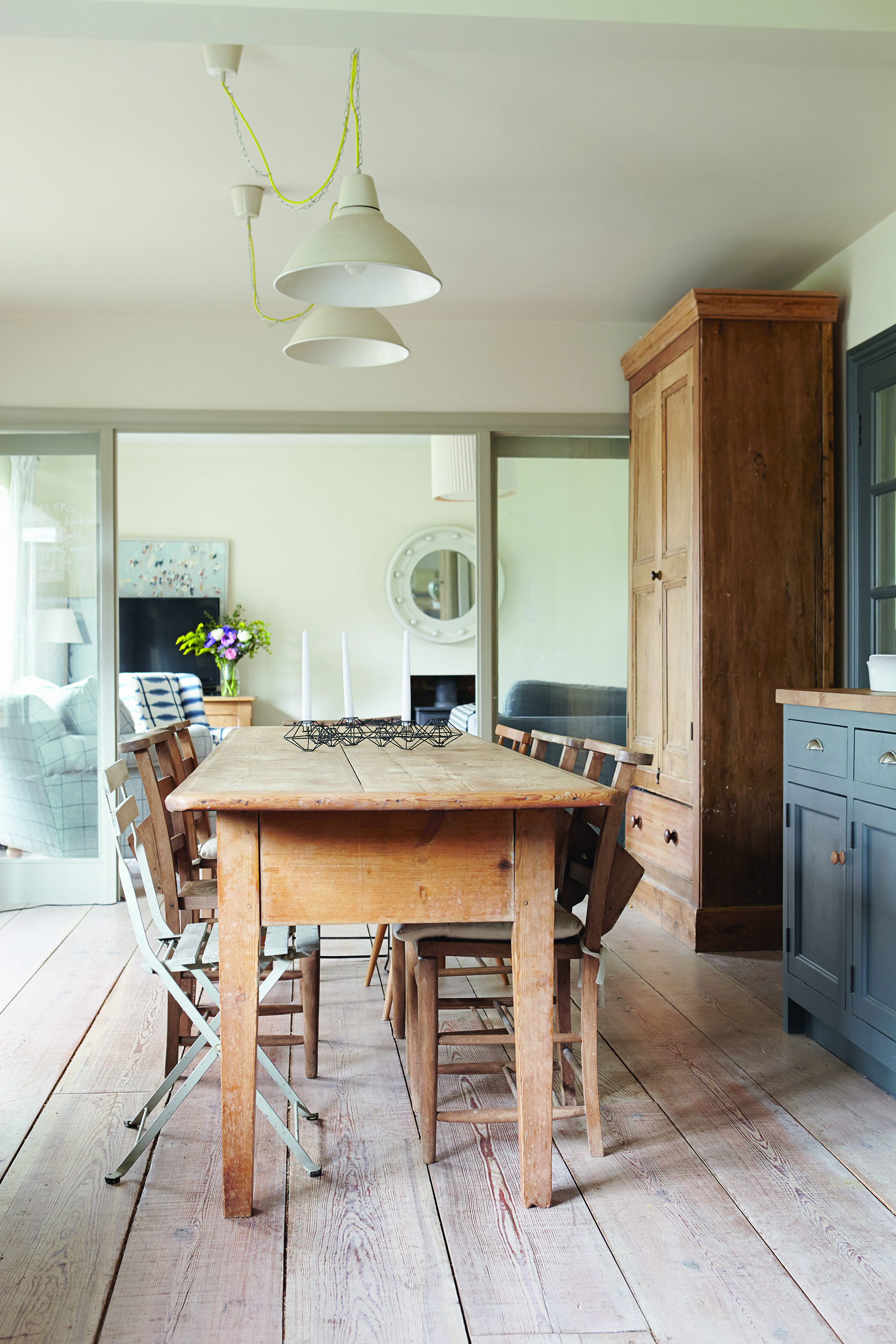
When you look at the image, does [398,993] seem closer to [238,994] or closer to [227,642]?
[238,994]

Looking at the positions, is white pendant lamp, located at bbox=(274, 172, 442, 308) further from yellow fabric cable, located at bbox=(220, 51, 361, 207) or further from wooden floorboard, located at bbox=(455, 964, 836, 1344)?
wooden floorboard, located at bbox=(455, 964, 836, 1344)

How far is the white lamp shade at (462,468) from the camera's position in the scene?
4754 millimetres

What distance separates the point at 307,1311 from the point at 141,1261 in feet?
1.10

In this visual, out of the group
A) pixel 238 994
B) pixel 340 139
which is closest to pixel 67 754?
pixel 340 139

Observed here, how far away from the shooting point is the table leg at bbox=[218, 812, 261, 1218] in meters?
1.83

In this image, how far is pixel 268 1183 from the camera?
6.56 feet

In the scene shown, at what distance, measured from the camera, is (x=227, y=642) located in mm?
7645

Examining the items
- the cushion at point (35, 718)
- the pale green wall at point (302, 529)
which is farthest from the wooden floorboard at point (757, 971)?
the pale green wall at point (302, 529)

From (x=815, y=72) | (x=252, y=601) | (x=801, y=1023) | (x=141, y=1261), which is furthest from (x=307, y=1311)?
(x=252, y=601)

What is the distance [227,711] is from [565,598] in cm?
361

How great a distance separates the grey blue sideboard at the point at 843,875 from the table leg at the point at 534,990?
945mm

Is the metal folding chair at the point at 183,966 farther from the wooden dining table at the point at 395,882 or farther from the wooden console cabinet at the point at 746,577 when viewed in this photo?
the wooden console cabinet at the point at 746,577

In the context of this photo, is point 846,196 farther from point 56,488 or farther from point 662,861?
point 56,488

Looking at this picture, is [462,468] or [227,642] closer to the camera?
[462,468]
